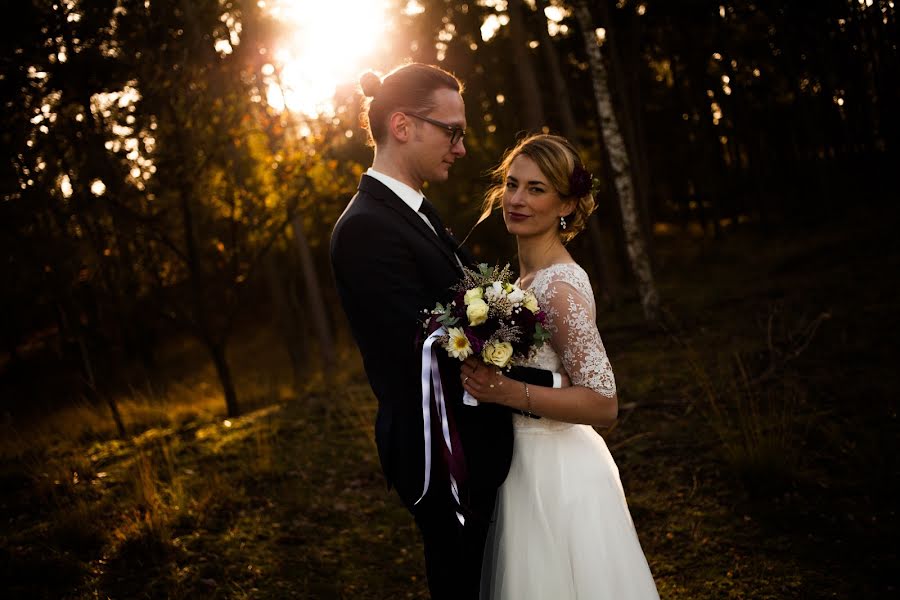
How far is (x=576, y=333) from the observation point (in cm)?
300

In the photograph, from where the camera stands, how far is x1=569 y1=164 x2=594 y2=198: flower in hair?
344cm

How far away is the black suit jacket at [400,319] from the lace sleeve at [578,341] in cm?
15

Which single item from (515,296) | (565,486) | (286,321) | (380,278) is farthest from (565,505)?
(286,321)

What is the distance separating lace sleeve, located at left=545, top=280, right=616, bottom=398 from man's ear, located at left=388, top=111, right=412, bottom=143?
1050 mm

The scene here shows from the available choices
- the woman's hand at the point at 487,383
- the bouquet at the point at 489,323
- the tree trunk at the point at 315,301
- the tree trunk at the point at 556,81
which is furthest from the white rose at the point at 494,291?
the tree trunk at the point at 315,301

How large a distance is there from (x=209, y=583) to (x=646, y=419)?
4.65m

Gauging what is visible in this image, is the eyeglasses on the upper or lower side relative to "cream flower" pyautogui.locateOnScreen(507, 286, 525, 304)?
upper

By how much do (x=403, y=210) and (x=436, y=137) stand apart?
1.55ft

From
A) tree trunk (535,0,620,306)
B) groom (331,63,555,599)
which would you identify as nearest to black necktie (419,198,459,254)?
groom (331,63,555,599)

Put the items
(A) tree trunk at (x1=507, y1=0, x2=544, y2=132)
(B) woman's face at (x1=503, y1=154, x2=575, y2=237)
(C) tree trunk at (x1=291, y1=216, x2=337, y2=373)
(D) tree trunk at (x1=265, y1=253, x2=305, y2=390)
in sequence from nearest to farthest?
(B) woman's face at (x1=503, y1=154, x2=575, y2=237)
(A) tree trunk at (x1=507, y1=0, x2=544, y2=132)
(D) tree trunk at (x1=265, y1=253, x2=305, y2=390)
(C) tree trunk at (x1=291, y1=216, x2=337, y2=373)

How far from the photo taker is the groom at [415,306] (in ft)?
9.20

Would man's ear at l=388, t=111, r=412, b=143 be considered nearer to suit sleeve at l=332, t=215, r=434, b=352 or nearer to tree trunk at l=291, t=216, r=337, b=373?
suit sleeve at l=332, t=215, r=434, b=352

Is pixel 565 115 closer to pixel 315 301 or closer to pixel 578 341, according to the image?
pixel 315 301

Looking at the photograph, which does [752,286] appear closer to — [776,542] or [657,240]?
[776,542]
